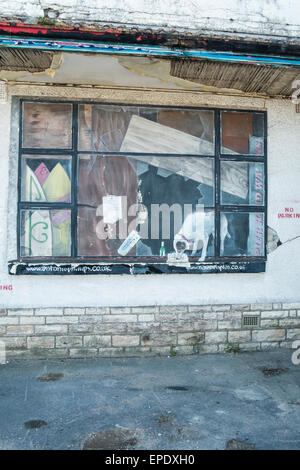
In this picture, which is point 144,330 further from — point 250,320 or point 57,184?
point 57,184

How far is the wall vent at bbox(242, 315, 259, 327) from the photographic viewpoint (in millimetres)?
6027

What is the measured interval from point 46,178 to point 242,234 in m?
2.97

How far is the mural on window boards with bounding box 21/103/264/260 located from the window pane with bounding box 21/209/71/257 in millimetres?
14

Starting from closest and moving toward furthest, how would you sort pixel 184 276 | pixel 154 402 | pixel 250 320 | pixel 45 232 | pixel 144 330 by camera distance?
pixel 154 402 → pixel 45 232 → pixel 144 330 → pixel 184 276 → pixel 250 320

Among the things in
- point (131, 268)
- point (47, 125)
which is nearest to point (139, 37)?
point (47, 125)

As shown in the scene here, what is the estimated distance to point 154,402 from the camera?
4.42m

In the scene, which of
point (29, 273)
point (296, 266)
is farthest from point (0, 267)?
point (296, 266)

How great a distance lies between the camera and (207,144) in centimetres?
602

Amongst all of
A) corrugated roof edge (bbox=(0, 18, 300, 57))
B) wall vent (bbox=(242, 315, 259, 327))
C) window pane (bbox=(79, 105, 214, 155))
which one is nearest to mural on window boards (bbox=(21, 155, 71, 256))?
window pane (bbox=(79, 105, 214, 155))

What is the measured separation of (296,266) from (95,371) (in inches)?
131

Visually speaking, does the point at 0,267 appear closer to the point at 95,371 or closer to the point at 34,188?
the point at 34,188

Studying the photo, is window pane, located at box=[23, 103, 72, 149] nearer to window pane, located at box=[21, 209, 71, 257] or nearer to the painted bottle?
window pane, located at box=[21, 209, 71, 257]

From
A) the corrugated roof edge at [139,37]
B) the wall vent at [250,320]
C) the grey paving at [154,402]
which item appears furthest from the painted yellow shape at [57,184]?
the wall vent at [250,320]
